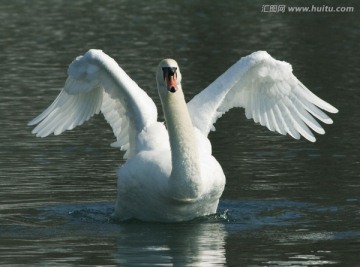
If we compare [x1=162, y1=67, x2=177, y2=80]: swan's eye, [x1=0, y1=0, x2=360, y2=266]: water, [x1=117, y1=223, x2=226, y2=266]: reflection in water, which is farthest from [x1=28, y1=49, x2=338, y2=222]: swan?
[x1=0, y1=0, x2=360, y2=266]: water

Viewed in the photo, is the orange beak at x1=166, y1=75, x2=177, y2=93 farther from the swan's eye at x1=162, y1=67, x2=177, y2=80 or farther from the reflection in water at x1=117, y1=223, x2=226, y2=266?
the reflection in water at x1=117, y1=223, x2=226, y2=266

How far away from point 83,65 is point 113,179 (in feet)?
6.85

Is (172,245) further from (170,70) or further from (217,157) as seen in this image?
(217,157)

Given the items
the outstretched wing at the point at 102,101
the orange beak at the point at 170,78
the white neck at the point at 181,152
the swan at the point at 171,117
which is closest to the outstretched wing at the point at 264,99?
the swan at the point at 171,117

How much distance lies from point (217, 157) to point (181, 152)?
4000 mm

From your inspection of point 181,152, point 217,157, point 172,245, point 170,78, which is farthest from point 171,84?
point 217,157

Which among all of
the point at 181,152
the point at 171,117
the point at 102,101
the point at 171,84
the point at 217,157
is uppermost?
the point at 171,84

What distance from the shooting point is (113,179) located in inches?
614

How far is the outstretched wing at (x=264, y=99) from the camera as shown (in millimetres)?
14203

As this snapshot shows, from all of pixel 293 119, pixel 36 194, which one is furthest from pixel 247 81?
pixel 36 194

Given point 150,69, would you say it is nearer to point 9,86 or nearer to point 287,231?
point 9,86

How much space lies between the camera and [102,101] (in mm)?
14945

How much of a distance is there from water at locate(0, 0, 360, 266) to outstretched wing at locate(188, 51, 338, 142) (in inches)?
30.1

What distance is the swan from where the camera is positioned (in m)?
12.7
